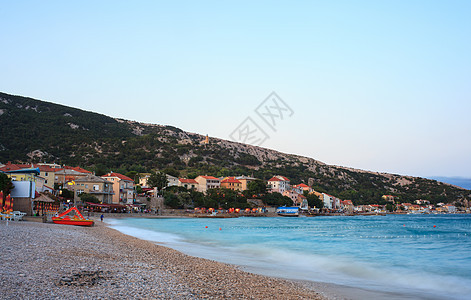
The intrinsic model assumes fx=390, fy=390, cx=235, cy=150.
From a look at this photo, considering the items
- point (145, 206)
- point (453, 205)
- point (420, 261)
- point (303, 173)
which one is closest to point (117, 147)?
point (145, 206)

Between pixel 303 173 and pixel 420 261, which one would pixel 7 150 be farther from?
pixel 303 173

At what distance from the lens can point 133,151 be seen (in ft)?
381

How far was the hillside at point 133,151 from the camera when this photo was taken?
99750 mm

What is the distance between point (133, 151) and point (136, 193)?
40.9 metres

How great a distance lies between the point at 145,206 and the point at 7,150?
1664 inches

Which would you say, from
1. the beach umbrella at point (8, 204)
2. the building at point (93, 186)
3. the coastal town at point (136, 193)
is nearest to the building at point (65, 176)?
the coastal town at point (136, 193)

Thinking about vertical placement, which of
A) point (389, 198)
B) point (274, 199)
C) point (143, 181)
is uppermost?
point (143, 181)

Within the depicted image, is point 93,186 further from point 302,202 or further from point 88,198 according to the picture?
point 302,202

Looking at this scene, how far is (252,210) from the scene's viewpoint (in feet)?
301

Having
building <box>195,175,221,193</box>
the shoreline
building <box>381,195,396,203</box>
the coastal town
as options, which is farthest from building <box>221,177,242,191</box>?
building <box>381,195,396,203</box>

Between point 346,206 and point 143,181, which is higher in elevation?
point 143,181

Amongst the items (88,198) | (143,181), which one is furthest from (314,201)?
(88,198)

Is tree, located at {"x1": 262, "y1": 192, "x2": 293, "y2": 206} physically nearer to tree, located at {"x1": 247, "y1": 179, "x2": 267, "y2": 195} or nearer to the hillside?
tree, located at {"x1": 247, "y1": 179, "x2": 267, "y2": 195}

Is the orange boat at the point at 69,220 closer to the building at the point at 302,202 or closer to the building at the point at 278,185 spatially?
the building at the point at 302,202
